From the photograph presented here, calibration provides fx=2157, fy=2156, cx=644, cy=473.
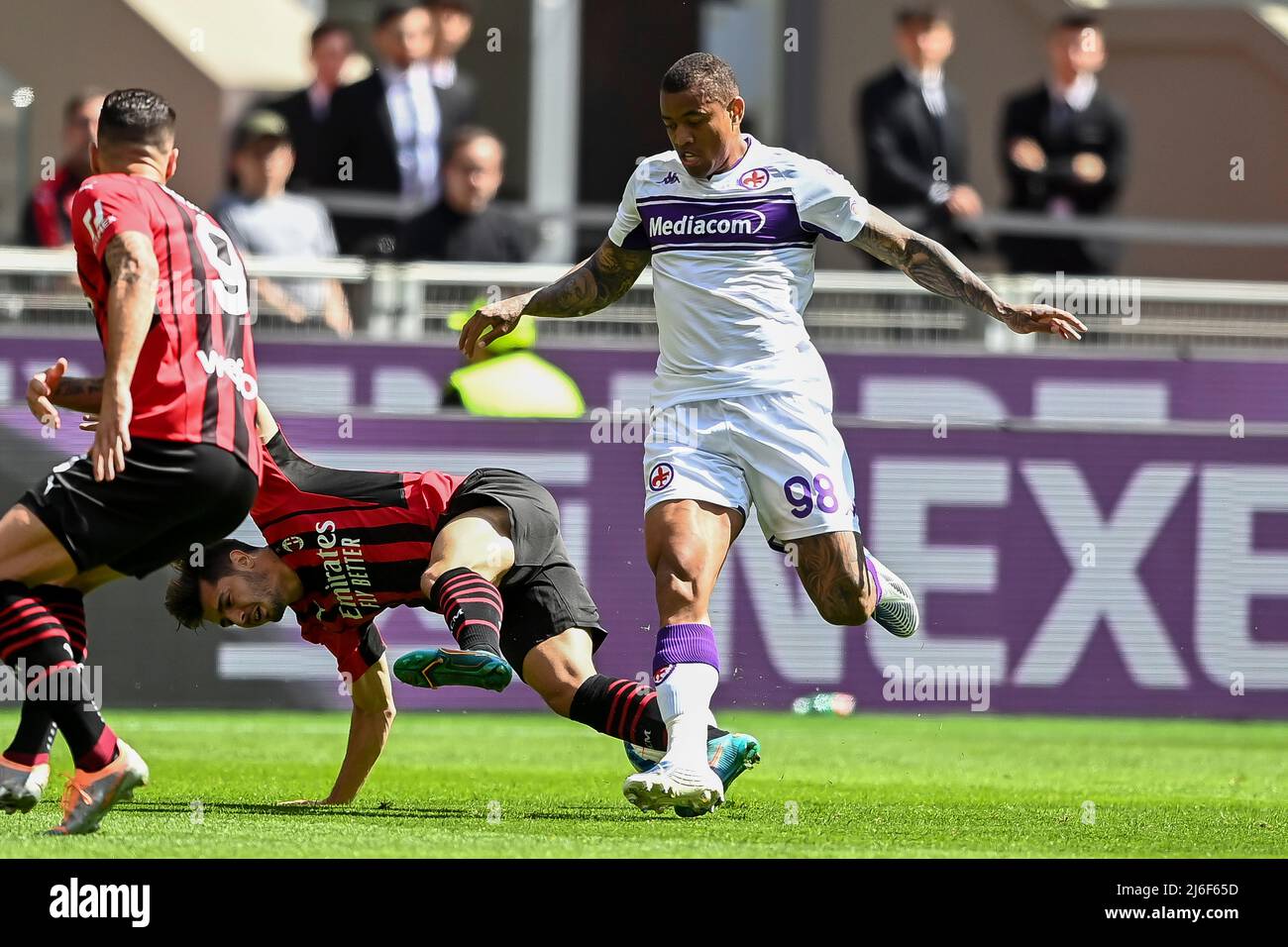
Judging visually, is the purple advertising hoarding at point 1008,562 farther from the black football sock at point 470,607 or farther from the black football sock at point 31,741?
the black football sock at point 31,741

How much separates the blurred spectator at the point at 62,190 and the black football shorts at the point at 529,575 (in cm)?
542

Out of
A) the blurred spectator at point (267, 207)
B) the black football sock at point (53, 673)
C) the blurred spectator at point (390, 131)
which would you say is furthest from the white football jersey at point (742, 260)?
the blurred spectator at point (390, 131)

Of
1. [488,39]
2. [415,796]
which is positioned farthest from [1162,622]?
[488,39]

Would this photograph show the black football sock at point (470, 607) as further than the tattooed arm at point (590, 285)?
No

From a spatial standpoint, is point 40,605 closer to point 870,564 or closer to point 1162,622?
point 870,564

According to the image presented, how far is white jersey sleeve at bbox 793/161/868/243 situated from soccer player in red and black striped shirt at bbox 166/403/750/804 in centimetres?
131

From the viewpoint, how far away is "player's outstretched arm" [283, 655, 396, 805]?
703 centimetres

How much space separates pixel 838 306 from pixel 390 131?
2805 millimetres

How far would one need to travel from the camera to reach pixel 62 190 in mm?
11734

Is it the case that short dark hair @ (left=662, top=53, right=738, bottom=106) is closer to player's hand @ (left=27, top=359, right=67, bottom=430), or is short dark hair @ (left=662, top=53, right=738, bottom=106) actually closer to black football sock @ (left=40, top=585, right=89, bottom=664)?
player's hand @ (left=27, top=359, right=67, bottom=430)

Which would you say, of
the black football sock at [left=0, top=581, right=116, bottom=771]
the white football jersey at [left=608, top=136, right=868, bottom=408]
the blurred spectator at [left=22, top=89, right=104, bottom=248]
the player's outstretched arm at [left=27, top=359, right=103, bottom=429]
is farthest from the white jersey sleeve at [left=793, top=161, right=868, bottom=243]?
the blurred spectator at [left=22, top=89, right=104, bottom=248]

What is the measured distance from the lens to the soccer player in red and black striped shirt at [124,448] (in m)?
5.79

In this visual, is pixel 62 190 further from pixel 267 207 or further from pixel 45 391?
pixel 45 391

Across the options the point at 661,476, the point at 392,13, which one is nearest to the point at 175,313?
the point at 661,476
